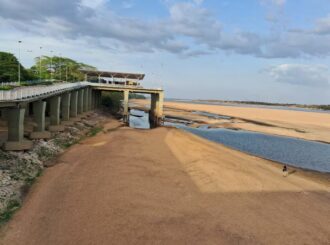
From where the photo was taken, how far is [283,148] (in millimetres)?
50344

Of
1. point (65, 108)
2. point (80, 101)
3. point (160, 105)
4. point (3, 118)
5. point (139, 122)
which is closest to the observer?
point (3, 118)

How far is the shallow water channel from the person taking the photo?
41188 mm

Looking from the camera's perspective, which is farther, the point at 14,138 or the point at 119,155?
the point at 119,155

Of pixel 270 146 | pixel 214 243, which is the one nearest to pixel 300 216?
pixel 214 243

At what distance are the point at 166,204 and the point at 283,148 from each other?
34845 millimetres

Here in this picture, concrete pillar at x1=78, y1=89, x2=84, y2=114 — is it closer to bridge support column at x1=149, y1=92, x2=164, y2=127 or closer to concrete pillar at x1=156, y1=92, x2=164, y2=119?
bridge support column at x1=149, y1=92, x2=164, y2=127

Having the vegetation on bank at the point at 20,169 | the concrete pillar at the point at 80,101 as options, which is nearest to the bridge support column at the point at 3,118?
the vegetation on bank at the point at 20,169

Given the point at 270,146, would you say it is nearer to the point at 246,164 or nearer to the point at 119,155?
the point at 246,164

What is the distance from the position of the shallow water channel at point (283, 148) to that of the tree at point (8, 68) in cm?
4064

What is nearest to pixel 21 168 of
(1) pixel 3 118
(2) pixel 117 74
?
(1) pixel 3 118

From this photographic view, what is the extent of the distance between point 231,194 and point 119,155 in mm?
11965

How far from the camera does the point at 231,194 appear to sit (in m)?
23.2

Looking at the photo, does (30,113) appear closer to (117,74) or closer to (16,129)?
(16,129)

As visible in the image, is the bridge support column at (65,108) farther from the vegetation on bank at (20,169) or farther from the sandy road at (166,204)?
the sandy road at (166,204)
